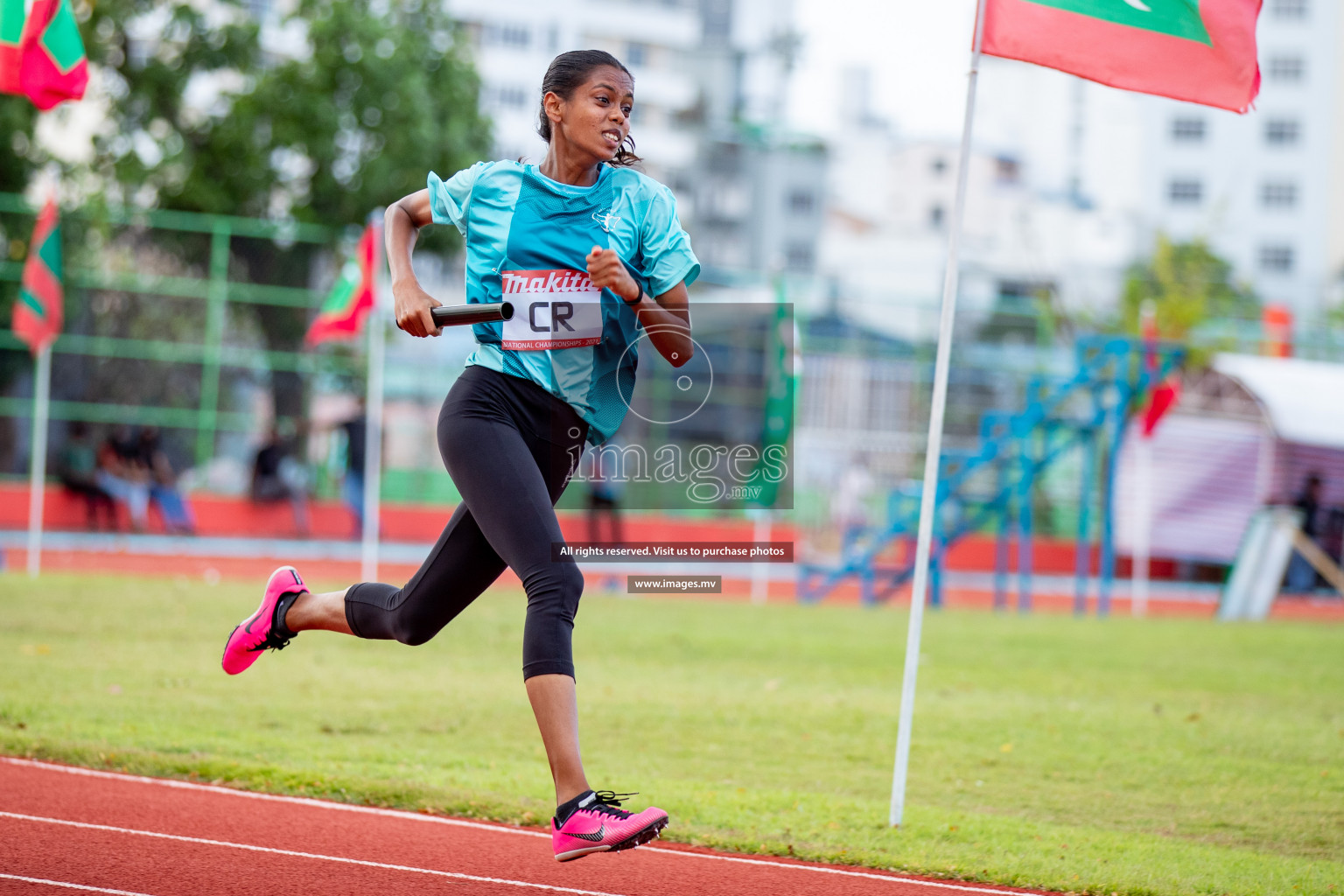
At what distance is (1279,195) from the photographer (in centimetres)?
7275

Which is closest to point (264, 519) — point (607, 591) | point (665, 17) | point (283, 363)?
point (283, 363)

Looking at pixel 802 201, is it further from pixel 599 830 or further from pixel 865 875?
pixel 599 830

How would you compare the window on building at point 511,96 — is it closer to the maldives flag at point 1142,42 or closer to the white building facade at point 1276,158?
the white building facade at point 1276,158

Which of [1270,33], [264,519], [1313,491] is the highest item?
[1270,33]

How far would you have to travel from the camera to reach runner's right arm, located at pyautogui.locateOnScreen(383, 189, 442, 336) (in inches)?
160

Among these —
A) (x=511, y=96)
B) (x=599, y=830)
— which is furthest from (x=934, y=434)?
(x=511, y=96)

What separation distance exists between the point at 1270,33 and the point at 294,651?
243 ft

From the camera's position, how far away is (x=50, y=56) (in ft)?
27.2

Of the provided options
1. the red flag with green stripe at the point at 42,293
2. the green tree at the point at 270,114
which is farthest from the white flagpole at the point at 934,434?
the green tree at the point at 270,114

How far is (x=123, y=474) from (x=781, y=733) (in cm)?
1514

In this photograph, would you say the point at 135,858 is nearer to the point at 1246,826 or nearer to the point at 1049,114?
the point at 1246,826

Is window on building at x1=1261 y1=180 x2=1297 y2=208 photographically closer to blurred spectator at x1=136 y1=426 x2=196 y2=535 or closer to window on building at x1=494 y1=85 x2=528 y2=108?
window on building at x1=494 y1=85 x2=528 y2=108

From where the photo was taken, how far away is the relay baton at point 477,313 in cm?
387

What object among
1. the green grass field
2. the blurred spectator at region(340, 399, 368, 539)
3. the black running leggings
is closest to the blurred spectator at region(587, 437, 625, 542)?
the green grass field
